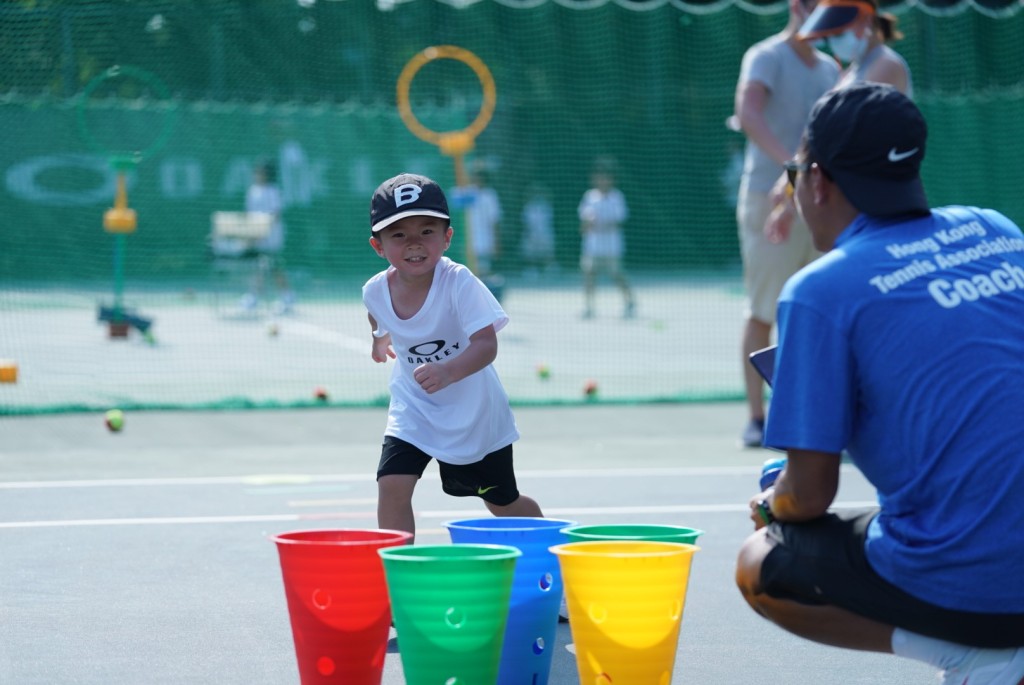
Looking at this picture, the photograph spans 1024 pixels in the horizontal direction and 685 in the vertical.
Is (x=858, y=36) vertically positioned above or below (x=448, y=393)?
above

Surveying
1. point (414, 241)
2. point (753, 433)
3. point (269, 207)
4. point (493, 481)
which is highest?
point (414, 241)

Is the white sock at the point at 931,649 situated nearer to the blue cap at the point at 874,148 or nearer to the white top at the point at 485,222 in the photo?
the blue cap at the point at 874,148

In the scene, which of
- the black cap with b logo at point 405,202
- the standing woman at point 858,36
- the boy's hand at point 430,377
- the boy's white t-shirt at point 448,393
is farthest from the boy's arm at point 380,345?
the standing woman at point 858,36

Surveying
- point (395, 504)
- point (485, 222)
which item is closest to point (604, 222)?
point (485, 222)

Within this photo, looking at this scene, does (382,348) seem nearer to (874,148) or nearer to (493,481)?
(493,481)

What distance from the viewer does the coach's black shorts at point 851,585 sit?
292 centimetres

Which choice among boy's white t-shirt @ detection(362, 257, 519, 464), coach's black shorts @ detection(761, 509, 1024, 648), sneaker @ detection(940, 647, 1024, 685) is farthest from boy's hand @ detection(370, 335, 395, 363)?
sneaker @ detection(940, 647, 1024, 685)

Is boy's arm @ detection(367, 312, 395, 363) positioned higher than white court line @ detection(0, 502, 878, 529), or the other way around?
boy's arm @ detection(367, 312, 395, 363)

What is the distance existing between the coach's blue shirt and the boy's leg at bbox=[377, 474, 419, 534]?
1.87 m

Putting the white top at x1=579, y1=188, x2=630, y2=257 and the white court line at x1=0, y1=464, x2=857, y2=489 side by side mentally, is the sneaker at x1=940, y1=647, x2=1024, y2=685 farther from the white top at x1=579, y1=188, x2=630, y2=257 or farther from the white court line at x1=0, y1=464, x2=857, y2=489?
the white top at x1=579, y1=188, x2=630, y2=257

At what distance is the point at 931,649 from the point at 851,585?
0.21 metres

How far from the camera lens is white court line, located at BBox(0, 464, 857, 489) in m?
7.16

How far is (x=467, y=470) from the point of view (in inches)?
186

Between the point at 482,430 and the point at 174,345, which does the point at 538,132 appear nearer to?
the point at 174,345
